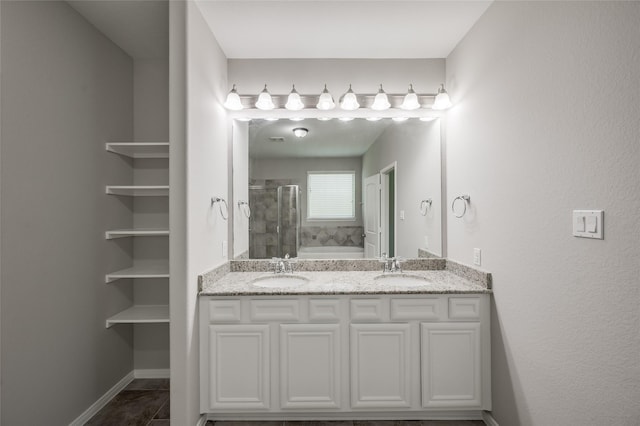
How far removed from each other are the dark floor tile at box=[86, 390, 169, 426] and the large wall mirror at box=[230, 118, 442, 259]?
1.17 metres

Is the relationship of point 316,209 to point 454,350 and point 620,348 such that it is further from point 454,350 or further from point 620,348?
point 620,348

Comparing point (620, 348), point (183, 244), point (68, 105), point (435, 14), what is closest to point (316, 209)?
point (183, 244)

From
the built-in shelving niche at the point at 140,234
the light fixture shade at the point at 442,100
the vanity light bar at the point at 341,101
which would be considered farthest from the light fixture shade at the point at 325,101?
the built-in shelving niche at the point at 140,234

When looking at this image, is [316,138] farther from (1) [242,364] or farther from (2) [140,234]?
(1) [242,364]

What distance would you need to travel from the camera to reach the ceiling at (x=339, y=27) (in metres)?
2.02

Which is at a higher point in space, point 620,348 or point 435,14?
point 435,14

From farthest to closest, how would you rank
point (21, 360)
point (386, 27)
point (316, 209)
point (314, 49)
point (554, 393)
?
point (316, 209) → point (314, 49) → point (386, 27) → point (21, 360) → point (554, 393)

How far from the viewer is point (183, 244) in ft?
6.20

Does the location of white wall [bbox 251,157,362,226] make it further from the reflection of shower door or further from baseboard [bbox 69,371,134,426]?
baseboard [bbox 69,371,134,426]

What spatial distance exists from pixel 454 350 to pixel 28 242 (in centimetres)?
246

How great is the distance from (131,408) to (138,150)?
1.83 metres

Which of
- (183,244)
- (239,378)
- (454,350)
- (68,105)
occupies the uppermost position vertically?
(68,105)

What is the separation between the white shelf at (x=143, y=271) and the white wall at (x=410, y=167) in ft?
5.64

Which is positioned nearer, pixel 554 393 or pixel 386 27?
pixel 554 393
